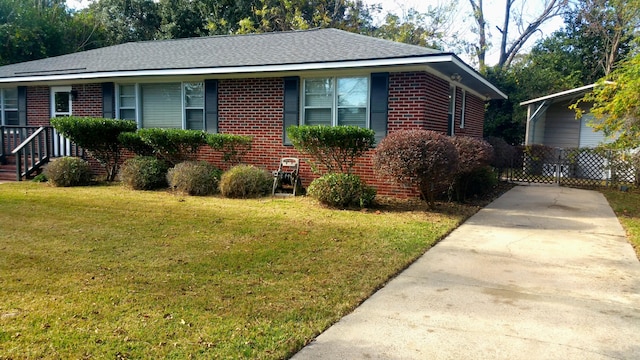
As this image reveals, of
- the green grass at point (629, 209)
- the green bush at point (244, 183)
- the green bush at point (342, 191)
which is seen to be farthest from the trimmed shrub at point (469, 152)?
the green bush at point (244, 183)

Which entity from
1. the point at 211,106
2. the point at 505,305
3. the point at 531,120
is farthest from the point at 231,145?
the point at 531,120

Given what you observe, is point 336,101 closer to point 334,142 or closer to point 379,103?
point 379,103

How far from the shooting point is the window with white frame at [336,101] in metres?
10.1

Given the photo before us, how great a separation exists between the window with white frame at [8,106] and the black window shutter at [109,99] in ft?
12.6

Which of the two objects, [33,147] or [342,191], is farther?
[33,147]

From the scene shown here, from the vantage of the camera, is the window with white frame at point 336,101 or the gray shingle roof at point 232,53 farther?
the window with white frame at point 336,101

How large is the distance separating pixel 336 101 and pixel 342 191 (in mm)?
2846

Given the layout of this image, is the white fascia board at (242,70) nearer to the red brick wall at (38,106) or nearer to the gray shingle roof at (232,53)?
the gray shingle roof at (232,53)

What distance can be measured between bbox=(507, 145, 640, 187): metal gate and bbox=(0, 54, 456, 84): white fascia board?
7605mm

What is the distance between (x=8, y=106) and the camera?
1430cm

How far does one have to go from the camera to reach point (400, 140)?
304 inches

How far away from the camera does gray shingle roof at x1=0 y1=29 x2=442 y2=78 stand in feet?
32.5

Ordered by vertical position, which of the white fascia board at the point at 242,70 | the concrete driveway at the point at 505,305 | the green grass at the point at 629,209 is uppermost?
the white fascia board at the point at 242,70

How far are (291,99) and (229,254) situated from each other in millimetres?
6006
